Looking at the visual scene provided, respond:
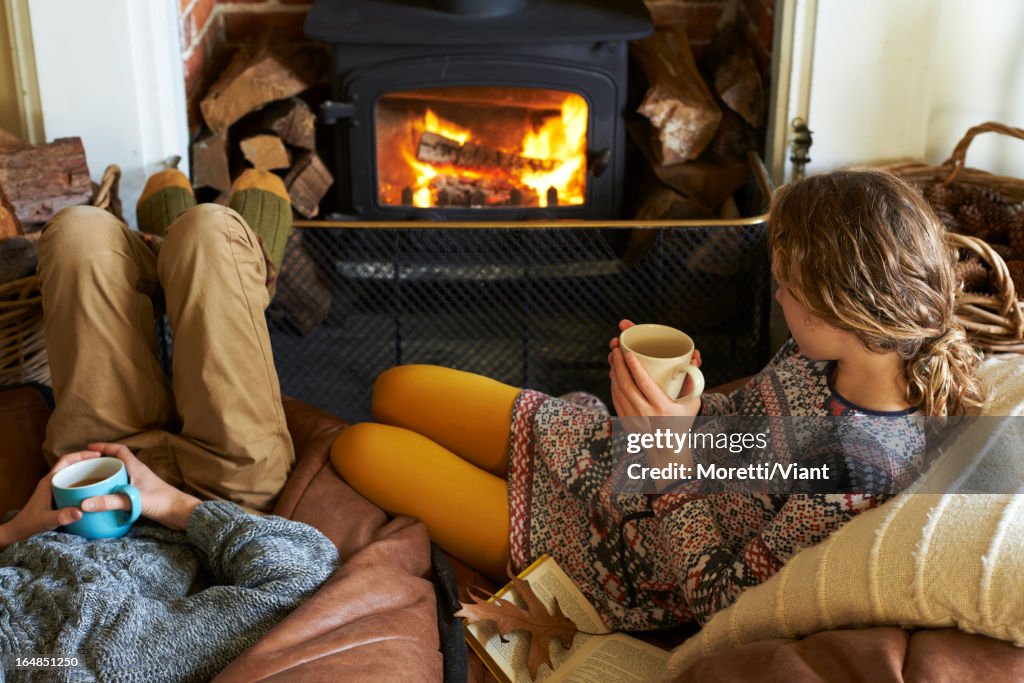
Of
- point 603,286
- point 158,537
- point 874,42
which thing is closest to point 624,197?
point 603,286

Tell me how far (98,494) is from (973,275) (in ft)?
4.26

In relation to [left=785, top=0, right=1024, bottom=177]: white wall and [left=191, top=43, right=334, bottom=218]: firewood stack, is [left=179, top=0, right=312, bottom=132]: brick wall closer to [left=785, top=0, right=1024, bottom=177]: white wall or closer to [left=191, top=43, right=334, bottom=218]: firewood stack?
[left=191, top=43, right=334, bottom=218]: firewood stack

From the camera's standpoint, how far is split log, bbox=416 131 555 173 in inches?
89.3

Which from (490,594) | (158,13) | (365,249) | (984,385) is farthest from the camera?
(365,249)

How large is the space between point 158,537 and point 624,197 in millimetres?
1424

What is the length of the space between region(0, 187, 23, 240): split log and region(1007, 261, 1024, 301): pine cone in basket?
161 cm

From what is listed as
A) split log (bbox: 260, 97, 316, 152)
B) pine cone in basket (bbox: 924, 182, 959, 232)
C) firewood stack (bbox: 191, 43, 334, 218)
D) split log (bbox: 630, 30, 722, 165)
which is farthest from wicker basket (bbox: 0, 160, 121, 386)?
pine cone in basket (bbox: 924, 182, 959, 232)

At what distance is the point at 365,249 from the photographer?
2.05 metres

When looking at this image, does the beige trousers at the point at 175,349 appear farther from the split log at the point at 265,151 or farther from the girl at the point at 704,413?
the split log at the point at 265,151

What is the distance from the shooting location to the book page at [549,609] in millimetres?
1309

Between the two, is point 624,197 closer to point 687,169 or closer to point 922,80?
point 687,169

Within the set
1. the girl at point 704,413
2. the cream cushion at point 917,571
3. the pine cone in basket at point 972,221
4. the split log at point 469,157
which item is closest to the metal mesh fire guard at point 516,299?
the split log at point 469,157

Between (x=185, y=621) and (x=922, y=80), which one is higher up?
(x=922, y=80)

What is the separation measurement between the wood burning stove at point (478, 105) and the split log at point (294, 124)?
0.23 feet
